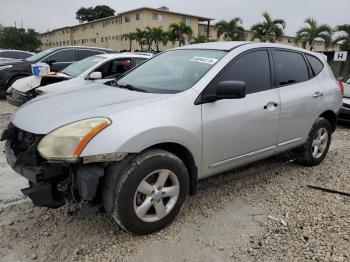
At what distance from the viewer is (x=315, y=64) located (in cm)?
462

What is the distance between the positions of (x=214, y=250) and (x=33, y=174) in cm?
153

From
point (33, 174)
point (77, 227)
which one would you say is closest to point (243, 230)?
point (77, 227)

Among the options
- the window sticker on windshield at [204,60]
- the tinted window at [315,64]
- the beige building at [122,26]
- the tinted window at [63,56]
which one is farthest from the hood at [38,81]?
the beige building at [122,26]

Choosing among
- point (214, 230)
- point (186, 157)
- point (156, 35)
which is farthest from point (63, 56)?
point (156, 35)

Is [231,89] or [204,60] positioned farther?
[204,60]

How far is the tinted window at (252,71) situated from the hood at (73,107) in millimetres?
846

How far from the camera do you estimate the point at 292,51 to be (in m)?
4.36

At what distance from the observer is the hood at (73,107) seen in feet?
8.67

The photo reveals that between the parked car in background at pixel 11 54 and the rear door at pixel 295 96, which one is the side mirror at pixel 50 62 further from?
the rear door at pixel 295 96

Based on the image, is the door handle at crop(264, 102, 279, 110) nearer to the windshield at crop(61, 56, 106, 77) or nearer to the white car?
the white car

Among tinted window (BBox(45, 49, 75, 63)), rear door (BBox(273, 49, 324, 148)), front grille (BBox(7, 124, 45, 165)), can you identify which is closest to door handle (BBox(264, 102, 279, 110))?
rear door (BBox(273, 49, 324, 148))

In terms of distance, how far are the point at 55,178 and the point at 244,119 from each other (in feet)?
6.07

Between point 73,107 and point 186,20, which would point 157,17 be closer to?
point 186,20

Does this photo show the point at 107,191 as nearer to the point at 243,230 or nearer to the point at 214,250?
the point at 214,250
